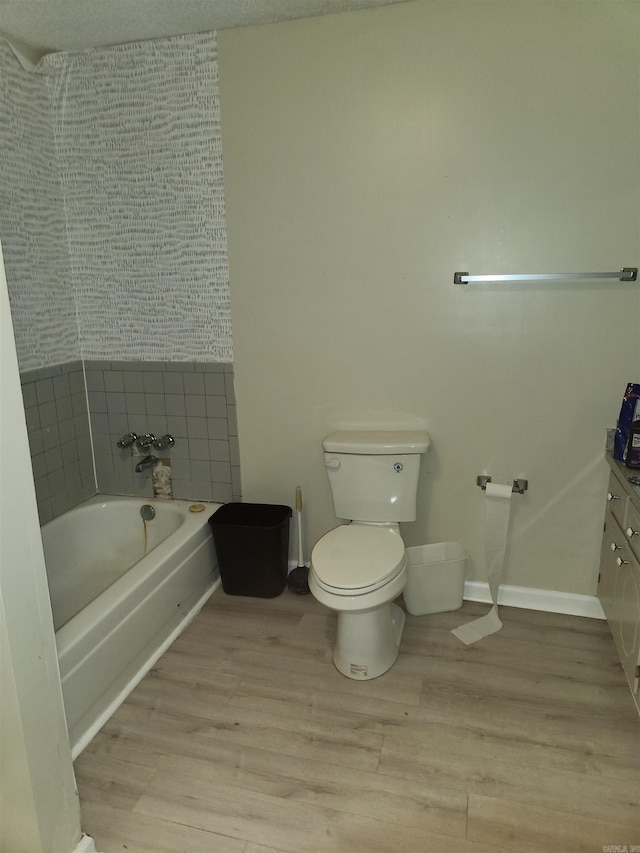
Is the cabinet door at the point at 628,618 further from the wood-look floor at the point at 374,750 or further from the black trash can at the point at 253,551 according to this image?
the black trash can at the point at 253,551

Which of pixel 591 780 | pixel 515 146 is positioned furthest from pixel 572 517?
pixel 515 146

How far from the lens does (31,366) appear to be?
2492mm

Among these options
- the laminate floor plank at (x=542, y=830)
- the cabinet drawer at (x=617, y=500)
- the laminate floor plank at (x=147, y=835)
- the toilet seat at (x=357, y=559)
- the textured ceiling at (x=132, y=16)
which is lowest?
the laminate floor plank at (x=147, y=835)

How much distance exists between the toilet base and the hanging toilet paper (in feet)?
1.30

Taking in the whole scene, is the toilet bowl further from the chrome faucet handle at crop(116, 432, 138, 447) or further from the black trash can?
the chrome faucet handle at crop(116, 432, 138, 447)

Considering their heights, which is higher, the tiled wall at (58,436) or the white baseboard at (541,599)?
the tiled wall at (58,436)

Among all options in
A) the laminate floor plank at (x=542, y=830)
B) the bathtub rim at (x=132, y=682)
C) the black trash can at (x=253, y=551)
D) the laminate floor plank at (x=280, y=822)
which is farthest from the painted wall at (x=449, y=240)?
the laminate floor plank at (x=280, y=822)

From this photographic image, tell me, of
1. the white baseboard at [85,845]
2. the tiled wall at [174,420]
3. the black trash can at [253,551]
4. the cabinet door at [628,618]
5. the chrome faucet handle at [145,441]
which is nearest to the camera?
the white baseboard at [85,845]

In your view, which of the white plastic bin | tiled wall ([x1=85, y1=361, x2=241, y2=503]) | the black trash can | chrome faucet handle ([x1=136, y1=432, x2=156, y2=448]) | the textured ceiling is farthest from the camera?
chrome faucet handle ([x1=136, y1=432, x2=156, y2=448])

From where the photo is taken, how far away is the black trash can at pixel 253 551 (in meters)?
2.51

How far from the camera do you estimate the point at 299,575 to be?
2.64 metres

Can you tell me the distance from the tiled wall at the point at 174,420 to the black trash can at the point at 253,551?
0.24 metres

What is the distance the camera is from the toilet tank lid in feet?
7.51

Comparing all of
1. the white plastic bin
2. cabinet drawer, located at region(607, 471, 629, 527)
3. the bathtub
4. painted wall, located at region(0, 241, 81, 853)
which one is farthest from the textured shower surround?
cabinet drawer, located at region(607, 471, 629, 527)
